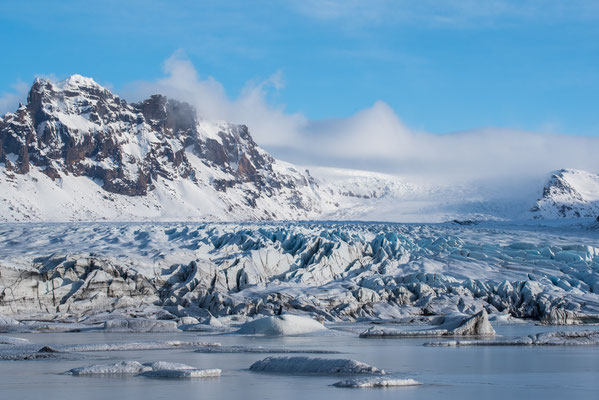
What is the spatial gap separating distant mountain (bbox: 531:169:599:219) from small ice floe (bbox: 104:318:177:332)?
13806 cm

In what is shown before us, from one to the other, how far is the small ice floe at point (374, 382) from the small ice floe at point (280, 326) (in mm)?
15178

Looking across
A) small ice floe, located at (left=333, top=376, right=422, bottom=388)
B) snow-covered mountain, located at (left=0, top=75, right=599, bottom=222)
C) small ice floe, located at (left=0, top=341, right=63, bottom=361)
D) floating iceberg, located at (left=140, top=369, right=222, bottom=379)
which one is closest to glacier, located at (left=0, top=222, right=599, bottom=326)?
small ice floe, located at (left=0, top=341, right=63, bottom=361)

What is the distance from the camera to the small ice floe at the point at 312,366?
1584cm

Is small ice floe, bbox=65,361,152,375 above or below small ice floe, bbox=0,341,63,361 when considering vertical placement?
above

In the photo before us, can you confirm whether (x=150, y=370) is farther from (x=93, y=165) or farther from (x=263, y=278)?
(x=93, y=165)

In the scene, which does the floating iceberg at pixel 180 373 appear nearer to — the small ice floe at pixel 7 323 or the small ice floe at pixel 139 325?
the small ice floe at pixel 139 325

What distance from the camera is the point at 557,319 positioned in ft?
120

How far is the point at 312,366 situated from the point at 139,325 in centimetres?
1743

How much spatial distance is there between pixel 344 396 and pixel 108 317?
23.9 meters

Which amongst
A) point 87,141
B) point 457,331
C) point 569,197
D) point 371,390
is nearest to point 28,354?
point 371,390

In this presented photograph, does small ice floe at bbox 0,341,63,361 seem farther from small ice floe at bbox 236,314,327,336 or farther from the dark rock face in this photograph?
the dark rock face

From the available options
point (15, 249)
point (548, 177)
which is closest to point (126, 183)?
point (548, 177)

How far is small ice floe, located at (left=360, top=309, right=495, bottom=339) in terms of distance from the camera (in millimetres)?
27391

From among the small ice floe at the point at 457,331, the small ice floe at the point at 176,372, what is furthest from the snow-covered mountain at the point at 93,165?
the small ice floe at the point at 176,372
